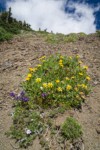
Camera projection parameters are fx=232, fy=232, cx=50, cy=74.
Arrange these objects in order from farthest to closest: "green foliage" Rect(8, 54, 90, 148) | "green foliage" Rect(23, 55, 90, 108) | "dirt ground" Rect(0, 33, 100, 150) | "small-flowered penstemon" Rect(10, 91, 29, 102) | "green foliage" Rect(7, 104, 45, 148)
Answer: "green foliage" Rect(23, 55, 90, 108) < "small-flowered penstemon" Rect(10, 91, 29, 102) < "dirt ground" Rect(0, 33, 100, 150) < "green foliage" Rect(8, 54, 90, 148) < "green foliage" Rect(7, 104, 45, 148)

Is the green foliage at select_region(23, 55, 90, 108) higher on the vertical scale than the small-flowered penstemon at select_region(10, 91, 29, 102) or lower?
higher

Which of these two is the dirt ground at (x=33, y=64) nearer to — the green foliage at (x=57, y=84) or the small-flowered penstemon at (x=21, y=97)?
the small-flowered penstemon at (x=21, y=97)

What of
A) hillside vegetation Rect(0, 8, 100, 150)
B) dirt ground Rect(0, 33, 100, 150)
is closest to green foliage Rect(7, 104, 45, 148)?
hillside vegetation Rect(0, 8, 100, 150)

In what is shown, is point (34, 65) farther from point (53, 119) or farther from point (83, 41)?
point (83, 41)

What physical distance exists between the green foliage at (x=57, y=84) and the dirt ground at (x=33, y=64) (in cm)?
35

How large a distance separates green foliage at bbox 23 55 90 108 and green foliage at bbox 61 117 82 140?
0.84 m

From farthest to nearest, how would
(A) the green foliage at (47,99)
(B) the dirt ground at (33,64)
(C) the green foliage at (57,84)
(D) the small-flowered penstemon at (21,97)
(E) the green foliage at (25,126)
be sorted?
(C) the green foliage at (57,84) → (D) the small-flowered penstemon at (21,97) → (B) the dirt ground at (33,64) → (A) the green foliage at (47,99) → (E) the green foliage at (25,126)

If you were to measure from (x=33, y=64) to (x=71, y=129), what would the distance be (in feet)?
12.9

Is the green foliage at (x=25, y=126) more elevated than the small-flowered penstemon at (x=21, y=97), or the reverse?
the small-flowered penstemon at (x=21, y=97)

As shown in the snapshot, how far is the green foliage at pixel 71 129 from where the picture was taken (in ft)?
18.1

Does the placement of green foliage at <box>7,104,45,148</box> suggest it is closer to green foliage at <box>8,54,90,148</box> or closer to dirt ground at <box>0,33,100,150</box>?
green foliage at <box>8,54,90,148</box>

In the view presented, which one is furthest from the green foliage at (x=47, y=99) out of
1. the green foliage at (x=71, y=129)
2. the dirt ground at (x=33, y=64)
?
the dirt ground at (x=33, y=64)

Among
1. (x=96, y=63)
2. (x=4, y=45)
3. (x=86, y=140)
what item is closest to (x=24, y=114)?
(x=86, y=140)

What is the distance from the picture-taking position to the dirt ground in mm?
5770
